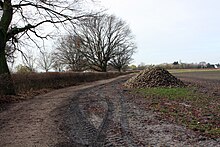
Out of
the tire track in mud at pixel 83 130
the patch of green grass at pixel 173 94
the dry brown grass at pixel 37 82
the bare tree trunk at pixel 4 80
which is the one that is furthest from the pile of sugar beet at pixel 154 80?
the tire track in mud at pixel 83 130

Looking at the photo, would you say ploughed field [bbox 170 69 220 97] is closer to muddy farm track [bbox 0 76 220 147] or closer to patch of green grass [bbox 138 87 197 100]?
patch of green grass [bbox 138 87 197 100]

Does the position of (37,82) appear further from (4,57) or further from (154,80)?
(154,80)

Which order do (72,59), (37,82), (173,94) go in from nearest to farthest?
(173,94) < (37,82) < (72,59)

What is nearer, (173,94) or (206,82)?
(173,94)

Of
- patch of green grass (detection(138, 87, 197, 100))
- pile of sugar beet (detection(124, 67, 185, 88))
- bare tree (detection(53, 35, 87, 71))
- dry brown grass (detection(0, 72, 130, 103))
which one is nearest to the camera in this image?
patch of green grass (detection(138, 87, 197, 100))

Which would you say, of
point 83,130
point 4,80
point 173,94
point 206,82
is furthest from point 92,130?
point 206,82

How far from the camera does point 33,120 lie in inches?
352

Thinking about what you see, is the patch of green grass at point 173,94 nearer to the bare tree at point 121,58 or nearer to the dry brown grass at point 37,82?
the dry brown grass at point 37,82

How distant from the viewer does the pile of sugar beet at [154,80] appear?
23.0 metres

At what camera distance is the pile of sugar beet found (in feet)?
75.6

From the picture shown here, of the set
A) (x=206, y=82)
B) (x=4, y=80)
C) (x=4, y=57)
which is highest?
(x=4, y=57)

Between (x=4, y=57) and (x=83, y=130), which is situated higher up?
(x=4, y=57)

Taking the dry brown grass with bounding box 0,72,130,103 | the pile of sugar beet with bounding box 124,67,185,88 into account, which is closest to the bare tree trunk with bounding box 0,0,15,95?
the dry brown grass with bounding box 0,72,130,103

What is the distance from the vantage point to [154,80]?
77.5ft
